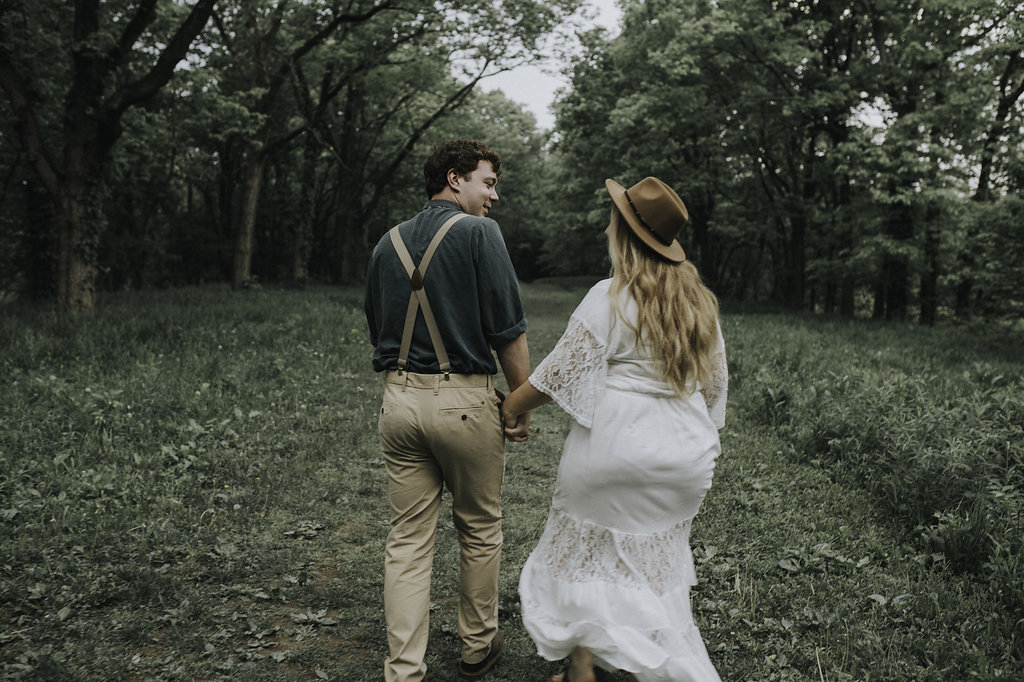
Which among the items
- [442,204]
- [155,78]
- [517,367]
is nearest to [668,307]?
[517,367]

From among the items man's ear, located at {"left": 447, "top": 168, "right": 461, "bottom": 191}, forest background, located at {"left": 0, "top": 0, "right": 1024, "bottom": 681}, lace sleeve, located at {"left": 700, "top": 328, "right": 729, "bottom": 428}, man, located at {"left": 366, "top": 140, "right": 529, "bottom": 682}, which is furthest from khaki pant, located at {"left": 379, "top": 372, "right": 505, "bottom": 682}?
lace sleeve, located at {"left": 700, "top": 328, "right": 729, "bottom": 428}

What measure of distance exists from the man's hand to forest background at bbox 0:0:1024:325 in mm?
10997

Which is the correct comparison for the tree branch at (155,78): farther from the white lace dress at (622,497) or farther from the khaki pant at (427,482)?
the white lace dress at (622,497)

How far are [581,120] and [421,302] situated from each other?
25094 mm

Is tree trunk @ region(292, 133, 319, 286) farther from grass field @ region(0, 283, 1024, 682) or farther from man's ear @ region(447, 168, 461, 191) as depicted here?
man's ear @ region(447, 168, 461, 191)

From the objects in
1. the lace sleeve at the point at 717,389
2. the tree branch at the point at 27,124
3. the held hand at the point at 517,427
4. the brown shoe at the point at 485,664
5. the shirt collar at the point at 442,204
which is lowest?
the brown shoe at the point at 485,664

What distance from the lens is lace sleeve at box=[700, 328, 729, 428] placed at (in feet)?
9.88

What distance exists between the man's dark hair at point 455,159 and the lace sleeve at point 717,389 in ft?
4.34

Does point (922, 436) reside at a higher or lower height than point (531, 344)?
higher

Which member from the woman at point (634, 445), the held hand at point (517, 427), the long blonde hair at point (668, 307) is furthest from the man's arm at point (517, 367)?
the long blonde hair at point (668, 307)

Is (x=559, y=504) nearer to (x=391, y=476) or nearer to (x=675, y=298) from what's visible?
(x=391, y=476)

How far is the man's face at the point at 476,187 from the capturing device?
3.05 m

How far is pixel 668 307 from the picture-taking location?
9.06 feet

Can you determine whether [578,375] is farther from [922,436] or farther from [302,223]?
[302,223]
